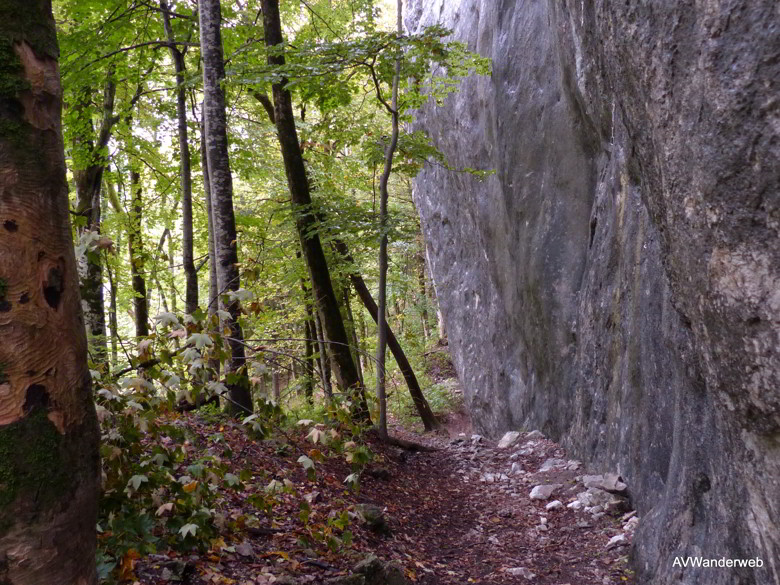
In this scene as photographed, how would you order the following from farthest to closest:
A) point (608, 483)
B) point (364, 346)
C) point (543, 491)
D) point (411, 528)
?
point (364, 346)
point (543, 491)
point (411, 528)
point (608, 483)

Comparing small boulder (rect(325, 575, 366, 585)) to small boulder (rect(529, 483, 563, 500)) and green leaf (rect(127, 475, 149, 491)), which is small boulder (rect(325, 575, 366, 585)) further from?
small boulder (rect(529, 483, 563, 500))

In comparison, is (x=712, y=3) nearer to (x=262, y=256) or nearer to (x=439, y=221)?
(x=262, y=256)

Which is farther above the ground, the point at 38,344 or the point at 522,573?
the point at 38,344

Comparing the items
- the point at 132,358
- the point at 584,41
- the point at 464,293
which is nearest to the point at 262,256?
the point at 464,293

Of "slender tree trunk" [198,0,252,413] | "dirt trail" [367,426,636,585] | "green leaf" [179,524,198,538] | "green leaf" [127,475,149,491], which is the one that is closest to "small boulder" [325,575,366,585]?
"dirt trail" [367,426,636,585]

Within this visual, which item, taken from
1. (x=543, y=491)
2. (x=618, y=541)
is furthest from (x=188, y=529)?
(x=543, y=491)

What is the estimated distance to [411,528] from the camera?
639 cm

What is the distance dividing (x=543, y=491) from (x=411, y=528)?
1869 mm

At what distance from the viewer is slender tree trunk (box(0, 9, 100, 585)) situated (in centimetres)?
163

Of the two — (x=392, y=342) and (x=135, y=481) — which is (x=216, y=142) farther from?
(x=392, y=342)

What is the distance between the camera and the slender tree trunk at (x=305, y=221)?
8.98 meters

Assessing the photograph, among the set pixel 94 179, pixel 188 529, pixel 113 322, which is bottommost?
pixel 188 529

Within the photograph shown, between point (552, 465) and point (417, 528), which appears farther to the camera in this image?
point (552, 465)

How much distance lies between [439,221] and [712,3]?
12.9 meters
